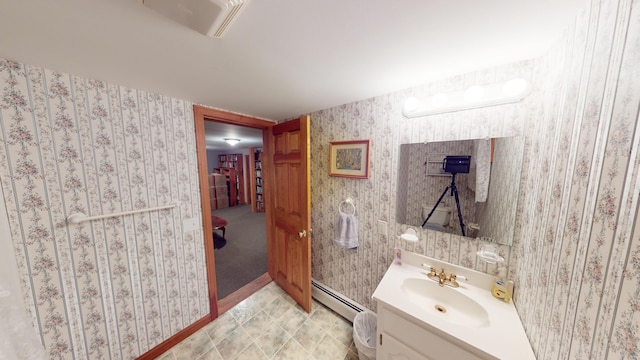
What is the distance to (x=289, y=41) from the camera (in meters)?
0.80

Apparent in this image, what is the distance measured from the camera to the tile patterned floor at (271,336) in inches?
57.9

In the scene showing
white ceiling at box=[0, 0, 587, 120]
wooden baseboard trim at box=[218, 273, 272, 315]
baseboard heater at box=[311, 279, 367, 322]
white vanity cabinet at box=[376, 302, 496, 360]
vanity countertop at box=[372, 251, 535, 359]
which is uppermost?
white ceiling at box=[0, 0, 587, 120]

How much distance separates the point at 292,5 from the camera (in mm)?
618

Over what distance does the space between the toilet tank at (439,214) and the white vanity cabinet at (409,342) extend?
2.06ft

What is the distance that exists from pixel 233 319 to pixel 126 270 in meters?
1.01

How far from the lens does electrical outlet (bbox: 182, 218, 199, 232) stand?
1.57m

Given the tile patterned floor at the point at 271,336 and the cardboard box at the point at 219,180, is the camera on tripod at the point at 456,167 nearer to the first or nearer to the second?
the tile patterned floor at the point at 271,336

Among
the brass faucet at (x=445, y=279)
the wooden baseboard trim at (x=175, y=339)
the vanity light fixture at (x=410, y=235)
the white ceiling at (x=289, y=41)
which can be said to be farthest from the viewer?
the wooden baseboard trim at (x=175, y=339)

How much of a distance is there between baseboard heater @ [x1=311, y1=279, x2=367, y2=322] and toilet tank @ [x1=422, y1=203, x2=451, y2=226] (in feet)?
3.47

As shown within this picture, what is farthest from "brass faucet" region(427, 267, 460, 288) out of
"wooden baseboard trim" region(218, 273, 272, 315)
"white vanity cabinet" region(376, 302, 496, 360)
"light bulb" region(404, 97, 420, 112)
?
"wooden baseboard trim" region(218, 273, 272, 315)

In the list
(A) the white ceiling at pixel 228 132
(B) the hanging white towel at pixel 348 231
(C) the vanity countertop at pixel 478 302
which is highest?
(A) the white ceiling at pixel 228 132

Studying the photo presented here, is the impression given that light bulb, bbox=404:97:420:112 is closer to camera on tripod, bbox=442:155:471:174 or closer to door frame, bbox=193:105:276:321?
camera on tripod, bbox=442:155:471:174

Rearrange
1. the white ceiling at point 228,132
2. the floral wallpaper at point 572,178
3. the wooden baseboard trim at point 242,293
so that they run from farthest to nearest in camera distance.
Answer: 1. the white ceiling at point 228,132
2. the wooden baseboard trim at point 242,293
3. the floral wallpaper at point 572,178

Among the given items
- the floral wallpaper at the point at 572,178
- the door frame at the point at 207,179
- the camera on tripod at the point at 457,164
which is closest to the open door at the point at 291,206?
the door frame at the point at 207,179
